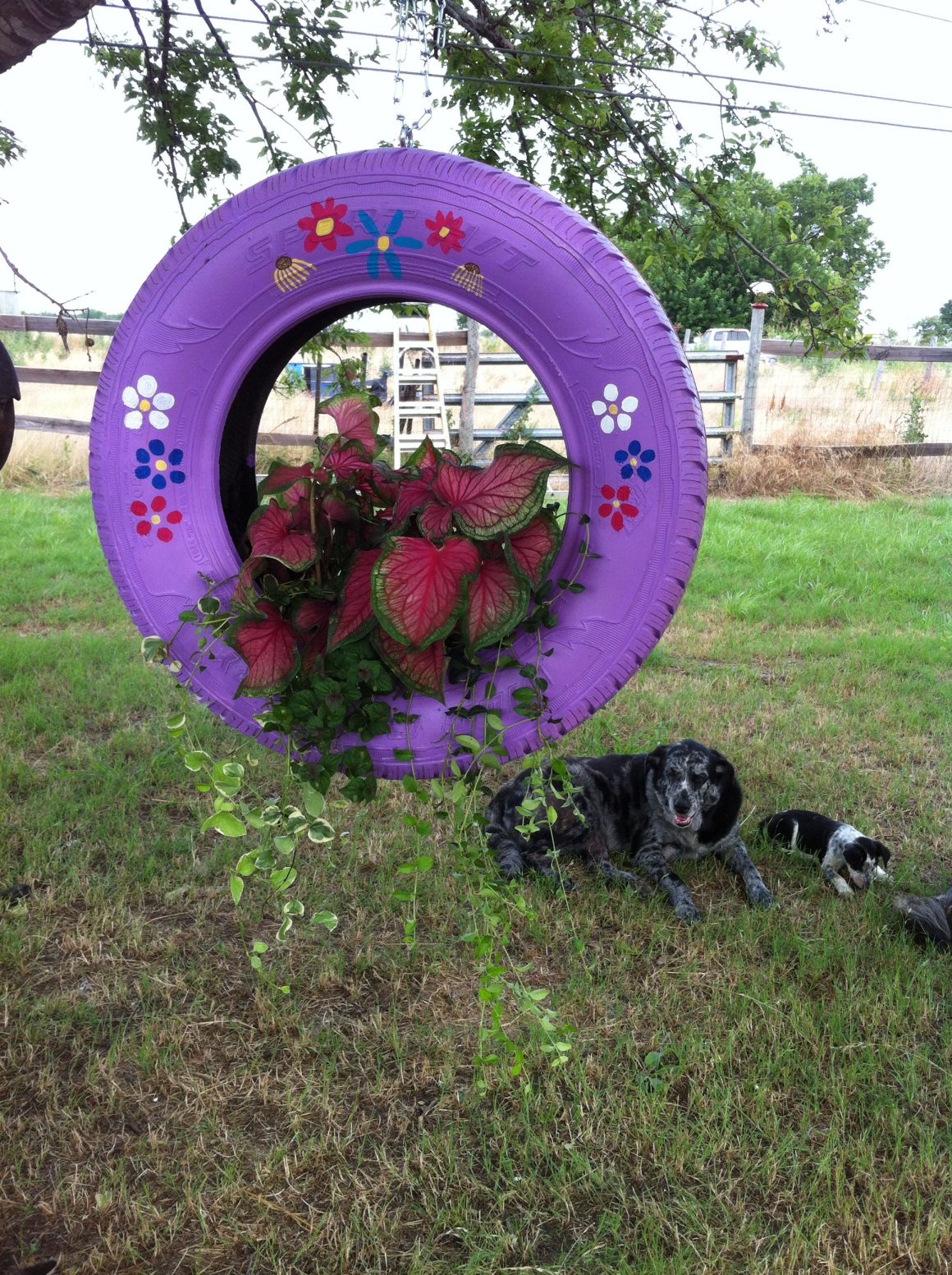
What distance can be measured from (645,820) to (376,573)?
184 centimetres

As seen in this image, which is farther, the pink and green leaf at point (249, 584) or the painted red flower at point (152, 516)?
the painted red flower at point (152, 516)

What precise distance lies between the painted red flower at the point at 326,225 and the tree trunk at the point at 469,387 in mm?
6479

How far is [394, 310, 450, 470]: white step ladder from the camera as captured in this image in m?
7.49

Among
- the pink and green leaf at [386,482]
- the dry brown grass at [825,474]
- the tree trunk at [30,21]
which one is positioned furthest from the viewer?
the dry brown grass at [825,474]

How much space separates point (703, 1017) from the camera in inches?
91.0

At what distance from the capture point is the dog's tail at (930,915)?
8.51 feet

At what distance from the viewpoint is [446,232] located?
164 cm

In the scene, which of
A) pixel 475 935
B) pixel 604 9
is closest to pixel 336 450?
pixel 475 935

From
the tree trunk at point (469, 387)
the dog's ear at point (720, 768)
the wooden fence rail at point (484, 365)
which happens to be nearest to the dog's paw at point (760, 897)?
the dog's ear at point (720, 768)

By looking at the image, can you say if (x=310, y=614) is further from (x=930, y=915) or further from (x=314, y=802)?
(x=930, y=915)

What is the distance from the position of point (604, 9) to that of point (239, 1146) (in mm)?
4237

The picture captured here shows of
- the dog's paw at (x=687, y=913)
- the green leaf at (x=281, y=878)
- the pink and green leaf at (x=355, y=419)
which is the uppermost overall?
the pink and green leaf at (x=355, y=419)

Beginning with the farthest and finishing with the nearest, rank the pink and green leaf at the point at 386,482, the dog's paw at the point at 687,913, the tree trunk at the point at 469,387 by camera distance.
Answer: the tree trunk at the point at 469,387
the dog's paw at the point at 687,913
the pink and green leaf at the point at 386,482

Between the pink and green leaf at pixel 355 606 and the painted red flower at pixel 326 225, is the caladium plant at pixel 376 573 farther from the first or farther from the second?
the painted red flower at pixel 326 225
